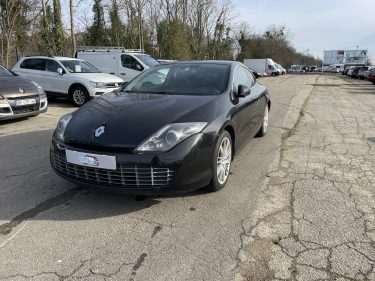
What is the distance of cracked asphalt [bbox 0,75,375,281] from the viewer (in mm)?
2920

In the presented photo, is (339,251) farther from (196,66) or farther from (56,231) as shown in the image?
(196,66)

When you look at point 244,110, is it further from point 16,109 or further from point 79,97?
point 79,97

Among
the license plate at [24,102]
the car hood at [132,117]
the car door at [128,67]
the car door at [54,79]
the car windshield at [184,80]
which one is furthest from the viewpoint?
the car door at [128,67]

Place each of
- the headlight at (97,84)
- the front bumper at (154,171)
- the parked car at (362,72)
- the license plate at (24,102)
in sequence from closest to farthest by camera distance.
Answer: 1. the front bumper at (154,171)
2. the license plate at (24,102)
3. the headlight at (97,84)
4. the parked car at (362,72)

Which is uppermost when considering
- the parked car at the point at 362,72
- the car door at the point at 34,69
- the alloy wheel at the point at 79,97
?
the car door at the point at 34,69

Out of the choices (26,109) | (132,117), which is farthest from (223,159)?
(26,109)

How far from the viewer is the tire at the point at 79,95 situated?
11.5m

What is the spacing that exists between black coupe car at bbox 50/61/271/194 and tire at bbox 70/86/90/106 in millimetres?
6943

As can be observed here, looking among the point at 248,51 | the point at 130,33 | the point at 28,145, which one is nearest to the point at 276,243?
the point at 28,145

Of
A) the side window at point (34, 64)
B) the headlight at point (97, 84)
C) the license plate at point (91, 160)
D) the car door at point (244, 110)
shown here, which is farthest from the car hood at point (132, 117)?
the side window at point (34, 64)

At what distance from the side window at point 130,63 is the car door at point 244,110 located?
31.5 ft

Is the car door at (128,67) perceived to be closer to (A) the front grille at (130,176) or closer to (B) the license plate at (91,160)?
(B) the license plate at (91,160)

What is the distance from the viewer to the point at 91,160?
146 inches

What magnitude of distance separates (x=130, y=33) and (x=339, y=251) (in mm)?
32747
